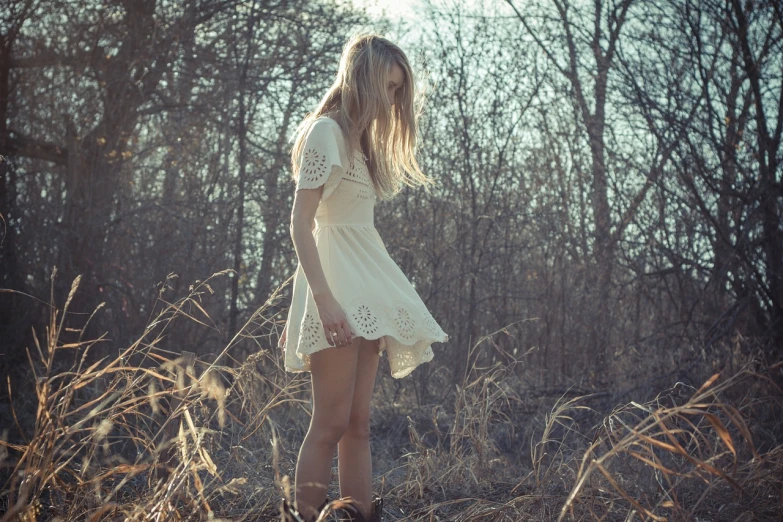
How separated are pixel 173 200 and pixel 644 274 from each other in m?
3.89

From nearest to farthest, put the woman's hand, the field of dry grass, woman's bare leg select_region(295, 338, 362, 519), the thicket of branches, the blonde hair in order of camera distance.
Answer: the field of dry grass < the woman's hand < woman's bare leg select_region(295, 338, 362, 519) < the blonde hair < the thicket of branches

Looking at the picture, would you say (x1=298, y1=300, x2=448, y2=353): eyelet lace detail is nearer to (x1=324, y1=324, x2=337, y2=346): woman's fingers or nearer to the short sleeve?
(x1=324, y1=324, x2=337, y2=346): woman's fingers

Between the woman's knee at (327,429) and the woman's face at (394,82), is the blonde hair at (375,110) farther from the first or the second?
the woman's knee at (327,429)

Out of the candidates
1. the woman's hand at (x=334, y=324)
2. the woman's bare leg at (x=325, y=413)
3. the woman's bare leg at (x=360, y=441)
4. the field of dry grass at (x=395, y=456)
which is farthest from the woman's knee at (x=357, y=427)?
the woman's hand at (x=334, y=324)

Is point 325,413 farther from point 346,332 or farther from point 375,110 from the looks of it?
point 375,110

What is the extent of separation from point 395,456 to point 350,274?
2860 mm

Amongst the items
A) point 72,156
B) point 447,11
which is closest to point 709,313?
point 447,11

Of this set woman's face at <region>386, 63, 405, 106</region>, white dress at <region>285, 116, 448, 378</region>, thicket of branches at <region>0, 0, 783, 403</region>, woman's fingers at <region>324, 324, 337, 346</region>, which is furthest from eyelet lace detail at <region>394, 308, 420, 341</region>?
thicket of branches at <region>0, 0, 783, 403</region>

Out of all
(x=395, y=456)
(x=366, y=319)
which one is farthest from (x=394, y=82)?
(x=395, y=456)

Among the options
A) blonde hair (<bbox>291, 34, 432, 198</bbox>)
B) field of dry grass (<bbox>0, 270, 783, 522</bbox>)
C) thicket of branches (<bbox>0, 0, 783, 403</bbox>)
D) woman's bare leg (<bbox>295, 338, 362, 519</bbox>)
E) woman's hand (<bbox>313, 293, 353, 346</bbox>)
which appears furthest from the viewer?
thicket of branches (<bbox>0, 0, 783, 403</bbox>)

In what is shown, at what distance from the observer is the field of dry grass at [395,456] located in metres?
1.78

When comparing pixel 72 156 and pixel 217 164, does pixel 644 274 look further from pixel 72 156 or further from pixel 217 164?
pixel 72 156

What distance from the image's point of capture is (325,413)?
2197 mm

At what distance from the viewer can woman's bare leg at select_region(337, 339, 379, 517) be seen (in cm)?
231
